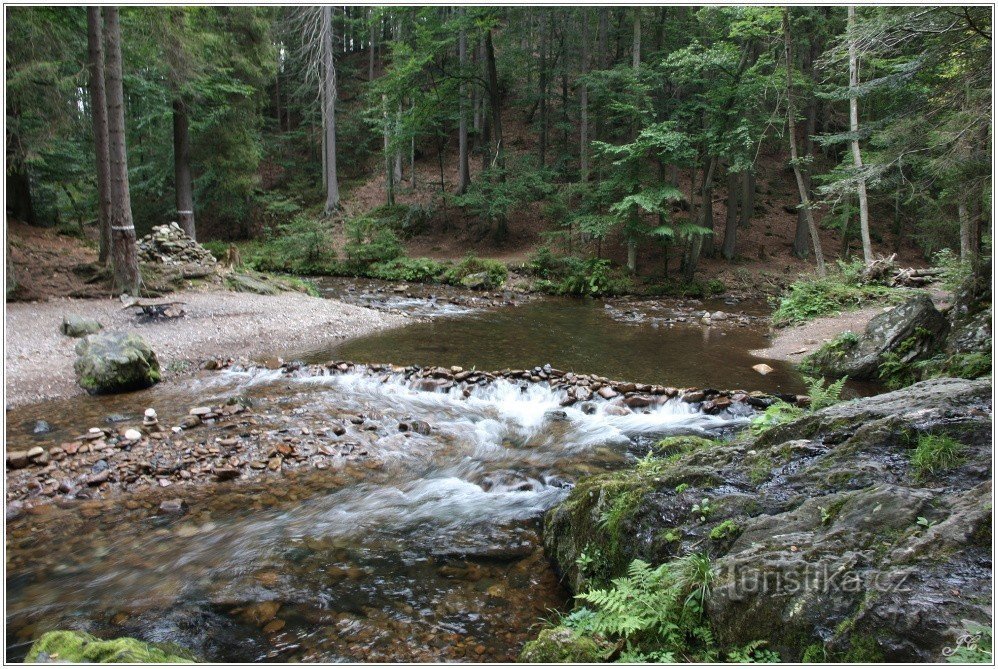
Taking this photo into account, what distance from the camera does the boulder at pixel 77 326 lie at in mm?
10227

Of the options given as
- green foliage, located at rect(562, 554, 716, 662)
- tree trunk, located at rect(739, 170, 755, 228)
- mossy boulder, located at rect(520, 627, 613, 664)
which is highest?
tree trunk, located at rect(739, 170, 755, 228)

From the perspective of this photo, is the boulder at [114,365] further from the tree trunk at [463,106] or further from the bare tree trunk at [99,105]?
the tree trunk at [463,106]

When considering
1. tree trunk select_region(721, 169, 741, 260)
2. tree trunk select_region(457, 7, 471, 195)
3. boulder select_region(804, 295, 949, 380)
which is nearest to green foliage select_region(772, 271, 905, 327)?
boulder select_region(804, 295, 949, 380)

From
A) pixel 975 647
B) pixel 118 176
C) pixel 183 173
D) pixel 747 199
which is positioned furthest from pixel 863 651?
pixel 747 199

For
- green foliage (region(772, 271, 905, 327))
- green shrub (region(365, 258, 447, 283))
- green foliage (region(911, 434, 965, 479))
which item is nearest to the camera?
green foliage (region(911, 434, 965, 479))

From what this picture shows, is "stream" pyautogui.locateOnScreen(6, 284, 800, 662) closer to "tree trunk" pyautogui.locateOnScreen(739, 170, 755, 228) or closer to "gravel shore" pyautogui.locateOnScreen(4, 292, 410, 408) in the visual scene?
"gravel shore" pyautogui.locateOnScreen(4, 292, 410, 408)

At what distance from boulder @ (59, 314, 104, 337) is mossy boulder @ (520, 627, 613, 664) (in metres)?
11.0

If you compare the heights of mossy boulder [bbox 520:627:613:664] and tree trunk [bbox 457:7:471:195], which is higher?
tree trunk [bbox 457:7:471:195]

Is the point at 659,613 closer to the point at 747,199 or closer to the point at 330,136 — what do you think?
the point at 747,199

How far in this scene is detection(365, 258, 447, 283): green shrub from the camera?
22.6 metres

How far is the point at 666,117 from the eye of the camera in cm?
2161

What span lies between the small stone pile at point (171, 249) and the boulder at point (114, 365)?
7559 millimetres

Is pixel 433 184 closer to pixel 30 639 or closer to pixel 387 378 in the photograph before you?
pixel 387 378

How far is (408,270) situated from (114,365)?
49.9ft
